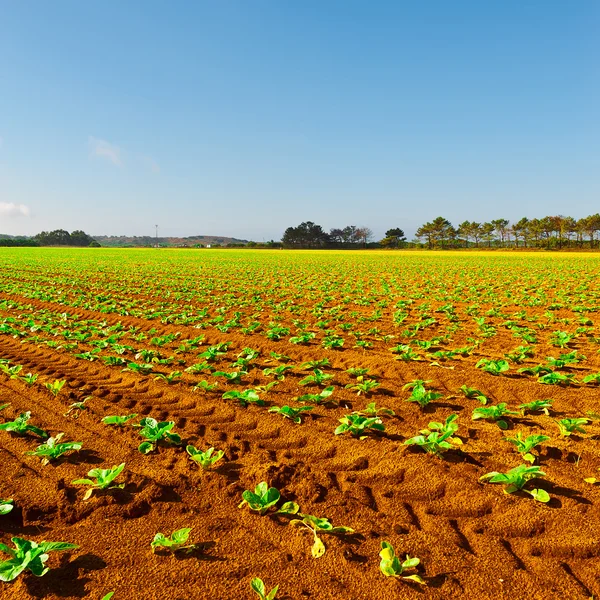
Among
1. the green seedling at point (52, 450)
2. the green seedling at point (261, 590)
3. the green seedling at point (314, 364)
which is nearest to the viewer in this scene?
→ the green seedling at point (261, 590)

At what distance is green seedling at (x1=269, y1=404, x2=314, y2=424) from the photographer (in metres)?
4.96

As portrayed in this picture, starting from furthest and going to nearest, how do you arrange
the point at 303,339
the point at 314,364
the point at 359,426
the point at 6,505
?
the point at 303,339, the point at 314,364, the point at 359,426, the point at 6,505

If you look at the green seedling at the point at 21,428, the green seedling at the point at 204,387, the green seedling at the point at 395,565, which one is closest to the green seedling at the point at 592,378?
the green seedling at the point at 395,565

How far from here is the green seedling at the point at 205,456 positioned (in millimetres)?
3914

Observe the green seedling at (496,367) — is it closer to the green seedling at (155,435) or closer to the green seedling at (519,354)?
the green seedling at (519,354)

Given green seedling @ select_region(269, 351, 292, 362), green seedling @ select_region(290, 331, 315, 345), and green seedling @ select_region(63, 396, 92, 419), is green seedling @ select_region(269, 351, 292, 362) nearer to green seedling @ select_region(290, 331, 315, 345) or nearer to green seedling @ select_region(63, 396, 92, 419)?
green seedling @ select_region(290, 331, 315, 345)

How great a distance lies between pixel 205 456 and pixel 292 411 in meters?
1.36

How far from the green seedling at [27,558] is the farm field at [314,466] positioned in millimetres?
107

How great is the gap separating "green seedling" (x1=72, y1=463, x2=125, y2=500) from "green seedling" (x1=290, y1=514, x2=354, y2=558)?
5.65ft

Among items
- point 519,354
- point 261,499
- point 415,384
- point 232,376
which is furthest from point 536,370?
point 261,499

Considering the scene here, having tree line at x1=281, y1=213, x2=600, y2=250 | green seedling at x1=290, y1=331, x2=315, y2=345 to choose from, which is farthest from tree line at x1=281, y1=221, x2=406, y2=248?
green seedling at x1=290, y1=331, x2=315, y2=345

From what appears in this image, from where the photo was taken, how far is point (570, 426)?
445 centimetres

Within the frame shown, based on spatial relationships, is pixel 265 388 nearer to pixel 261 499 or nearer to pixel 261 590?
pixel 261 499

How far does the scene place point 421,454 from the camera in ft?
13.5
